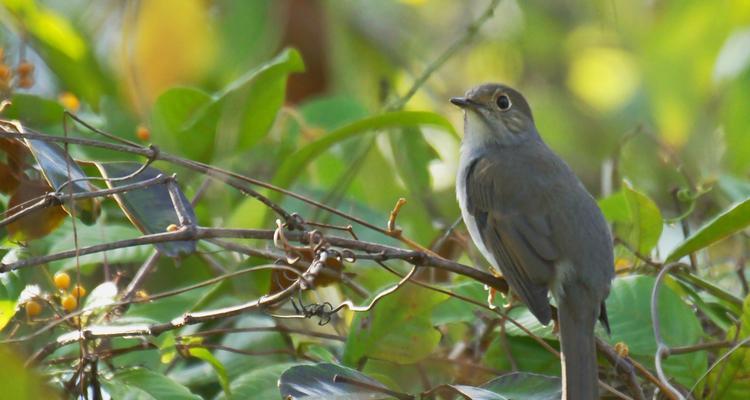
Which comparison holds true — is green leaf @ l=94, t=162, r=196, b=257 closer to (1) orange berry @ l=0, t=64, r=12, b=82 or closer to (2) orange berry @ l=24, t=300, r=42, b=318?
(2) orange berry @ l=24, t=300, r=42, b=318

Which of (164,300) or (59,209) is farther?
(164,300)

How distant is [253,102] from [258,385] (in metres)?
1.26

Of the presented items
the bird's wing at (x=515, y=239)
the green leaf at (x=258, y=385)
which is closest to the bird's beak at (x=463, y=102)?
the bird's wing at (x=515, y=239)

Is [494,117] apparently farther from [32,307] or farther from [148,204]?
[32,307]

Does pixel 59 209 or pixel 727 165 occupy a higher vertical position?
pixel 727 165

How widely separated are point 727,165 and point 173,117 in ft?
8.89

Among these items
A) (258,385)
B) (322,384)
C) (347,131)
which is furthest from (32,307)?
(347,131)

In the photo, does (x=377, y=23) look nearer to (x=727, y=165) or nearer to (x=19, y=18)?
(x=727, y=165)

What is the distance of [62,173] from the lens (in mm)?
3006

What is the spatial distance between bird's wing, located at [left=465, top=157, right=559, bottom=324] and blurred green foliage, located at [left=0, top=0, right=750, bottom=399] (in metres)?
0.09

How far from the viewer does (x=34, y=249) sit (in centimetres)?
367

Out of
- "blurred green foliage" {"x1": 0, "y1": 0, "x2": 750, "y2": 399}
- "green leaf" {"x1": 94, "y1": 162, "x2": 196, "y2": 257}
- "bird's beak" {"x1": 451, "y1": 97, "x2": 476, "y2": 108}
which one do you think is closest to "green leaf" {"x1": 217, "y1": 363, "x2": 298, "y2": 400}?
"blurred green foliage" {"x1": 0, "y1": 0, "x2": 750, "y2": 399}

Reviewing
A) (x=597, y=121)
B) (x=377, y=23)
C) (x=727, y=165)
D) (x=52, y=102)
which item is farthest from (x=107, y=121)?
(x=597, y=121)

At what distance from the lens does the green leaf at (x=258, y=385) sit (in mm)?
3115
